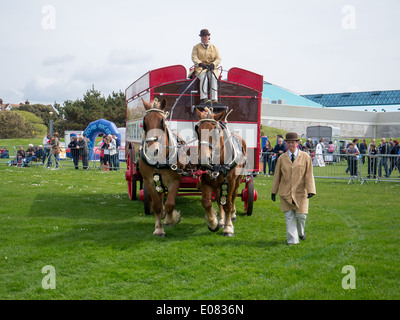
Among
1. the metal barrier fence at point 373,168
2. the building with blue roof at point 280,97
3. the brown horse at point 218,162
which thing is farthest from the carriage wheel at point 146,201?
the building with blue roof at point 280,97

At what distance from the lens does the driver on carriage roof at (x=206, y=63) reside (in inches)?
344

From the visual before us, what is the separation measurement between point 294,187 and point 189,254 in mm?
2111

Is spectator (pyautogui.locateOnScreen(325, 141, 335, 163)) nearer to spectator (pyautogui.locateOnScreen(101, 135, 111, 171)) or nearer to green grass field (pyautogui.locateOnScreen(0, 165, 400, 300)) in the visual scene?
spectator (pyautogui.locateOnScreen(101, 135, 111, 171))

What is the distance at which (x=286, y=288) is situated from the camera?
511 cm

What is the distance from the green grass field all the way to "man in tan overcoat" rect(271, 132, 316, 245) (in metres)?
0.42

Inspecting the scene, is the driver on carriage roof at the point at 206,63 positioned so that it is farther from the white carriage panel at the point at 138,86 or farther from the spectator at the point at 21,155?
the spectator at the point at 21,155

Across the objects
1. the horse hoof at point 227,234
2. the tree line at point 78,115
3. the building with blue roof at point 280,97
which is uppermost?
the building with blue roof at point 280,97

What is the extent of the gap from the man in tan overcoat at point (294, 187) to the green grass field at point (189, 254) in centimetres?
Answer: 42

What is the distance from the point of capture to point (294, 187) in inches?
282

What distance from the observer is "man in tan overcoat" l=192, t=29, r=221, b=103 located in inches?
343

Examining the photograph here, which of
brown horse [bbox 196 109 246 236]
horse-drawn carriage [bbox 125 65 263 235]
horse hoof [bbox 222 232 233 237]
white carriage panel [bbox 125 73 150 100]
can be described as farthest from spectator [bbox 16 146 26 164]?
horse hoof [bbox 222 232 233 237]
